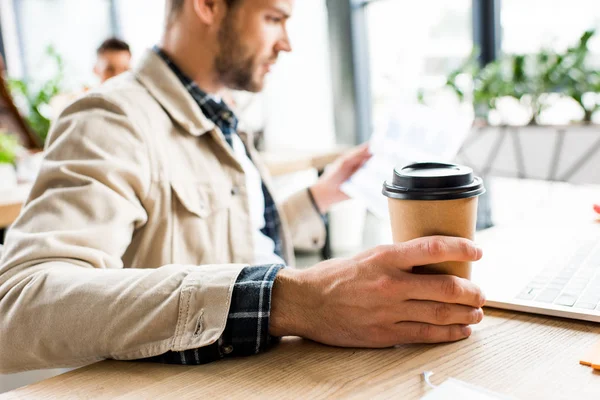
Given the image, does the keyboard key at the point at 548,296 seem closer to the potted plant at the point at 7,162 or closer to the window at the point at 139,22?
the potted plant at the point at 7,162

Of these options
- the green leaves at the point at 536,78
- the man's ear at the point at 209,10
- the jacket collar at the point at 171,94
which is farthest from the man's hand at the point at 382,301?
the green leaves at the point at 536,78

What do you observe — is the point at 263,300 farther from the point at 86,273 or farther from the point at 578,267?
the point at 578,267

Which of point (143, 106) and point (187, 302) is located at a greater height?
point (143, 106)

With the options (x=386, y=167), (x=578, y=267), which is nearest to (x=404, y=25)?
(x=386, y=167)

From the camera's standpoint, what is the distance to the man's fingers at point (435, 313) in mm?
558

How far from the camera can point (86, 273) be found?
2.08 ft

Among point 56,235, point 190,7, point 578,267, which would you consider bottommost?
point 578,267

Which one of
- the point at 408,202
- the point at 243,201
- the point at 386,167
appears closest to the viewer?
the point at 408,202

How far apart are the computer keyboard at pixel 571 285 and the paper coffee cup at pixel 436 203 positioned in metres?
0.13

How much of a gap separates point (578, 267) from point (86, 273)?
1.99 feet

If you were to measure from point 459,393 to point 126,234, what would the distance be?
51cm

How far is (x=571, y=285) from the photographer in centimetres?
66

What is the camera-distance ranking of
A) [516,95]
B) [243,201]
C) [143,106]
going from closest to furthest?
[143,106], [243,201], [516,95]

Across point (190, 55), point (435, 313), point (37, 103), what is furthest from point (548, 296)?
point (37, 103)
